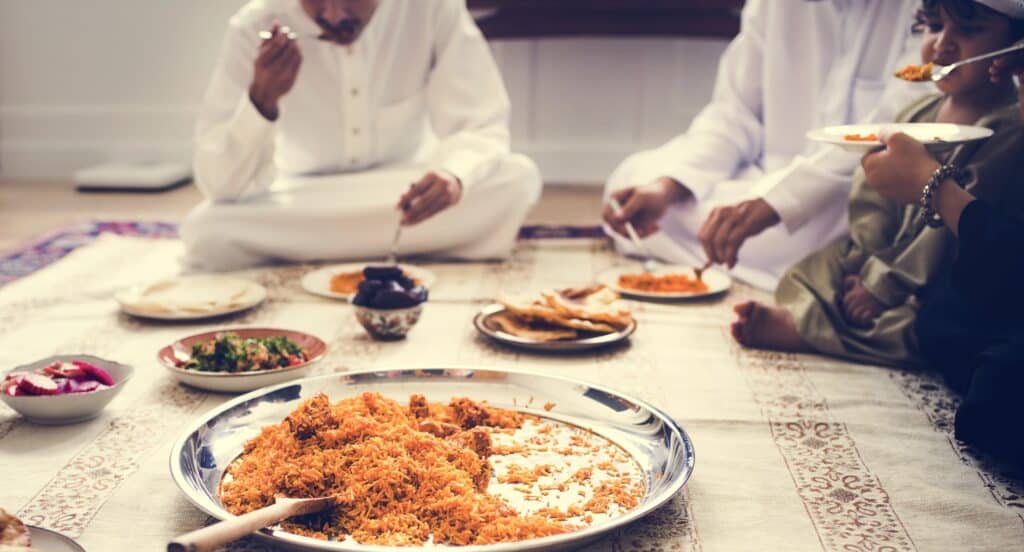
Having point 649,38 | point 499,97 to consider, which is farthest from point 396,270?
point 649,38

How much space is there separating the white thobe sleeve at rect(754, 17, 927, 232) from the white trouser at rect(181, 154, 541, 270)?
95 cm

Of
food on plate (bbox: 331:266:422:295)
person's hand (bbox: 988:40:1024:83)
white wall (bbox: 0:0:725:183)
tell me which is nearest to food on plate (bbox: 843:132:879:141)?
person's hand (bbox: 988:40:1024:83)

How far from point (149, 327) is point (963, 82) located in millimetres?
1884

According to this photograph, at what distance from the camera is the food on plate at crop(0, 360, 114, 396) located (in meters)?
1.90

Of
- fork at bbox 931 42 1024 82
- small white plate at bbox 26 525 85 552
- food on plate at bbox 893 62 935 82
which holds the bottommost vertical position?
small white plate at bbox 26 525 85 552

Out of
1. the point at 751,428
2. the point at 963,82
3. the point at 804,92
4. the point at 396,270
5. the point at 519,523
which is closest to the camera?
the point at 519,523

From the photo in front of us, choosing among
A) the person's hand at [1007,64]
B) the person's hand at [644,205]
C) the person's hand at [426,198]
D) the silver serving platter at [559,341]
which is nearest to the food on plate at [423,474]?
the silver serving platter at [559,341]

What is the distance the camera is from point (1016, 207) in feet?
6.82

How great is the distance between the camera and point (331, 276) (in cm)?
301

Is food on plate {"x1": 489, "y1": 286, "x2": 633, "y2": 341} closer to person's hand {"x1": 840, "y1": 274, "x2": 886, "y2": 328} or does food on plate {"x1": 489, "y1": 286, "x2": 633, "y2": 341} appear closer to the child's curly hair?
person's hand {"x1": 840, "y1": 274, "x2": 886, "y2": 328}

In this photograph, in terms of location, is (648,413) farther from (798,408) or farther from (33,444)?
(33,444)

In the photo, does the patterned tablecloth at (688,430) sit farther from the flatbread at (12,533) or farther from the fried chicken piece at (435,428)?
the fried chicken piece at (435,428)

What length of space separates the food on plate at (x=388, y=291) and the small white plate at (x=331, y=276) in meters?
0.33

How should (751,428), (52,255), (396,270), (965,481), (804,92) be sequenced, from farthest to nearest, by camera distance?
(52,255) < (804,92) < (396,270) < (751,428) < (965,481)
